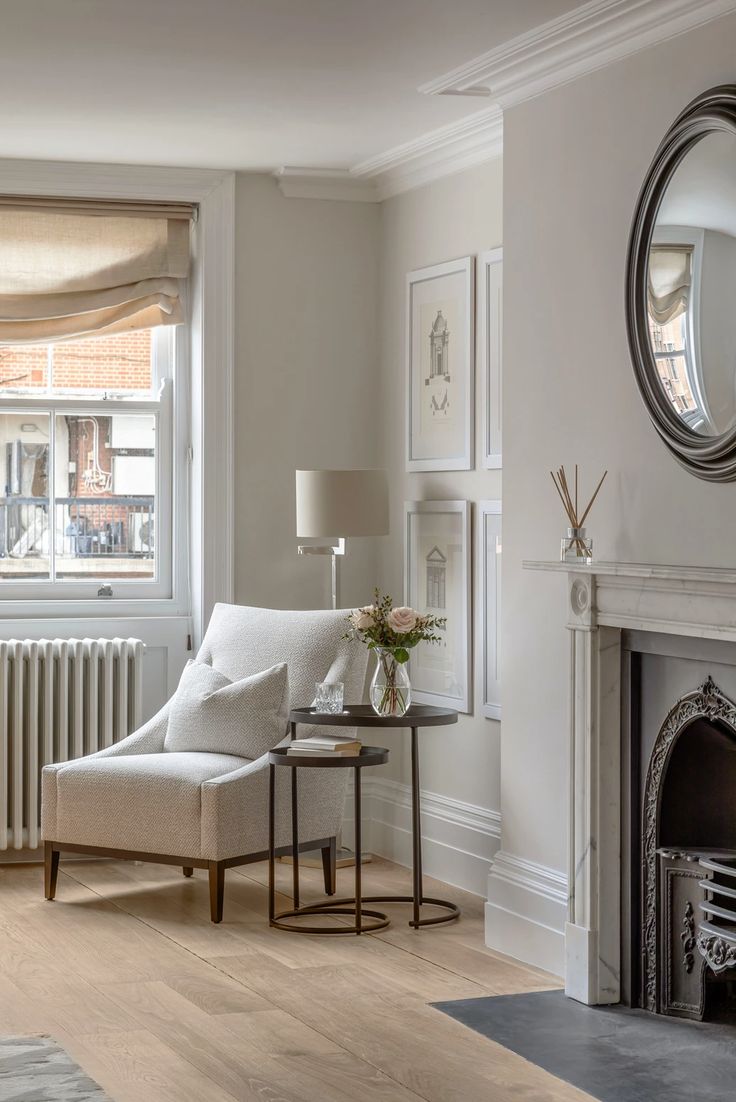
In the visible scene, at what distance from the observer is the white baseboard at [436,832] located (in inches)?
210

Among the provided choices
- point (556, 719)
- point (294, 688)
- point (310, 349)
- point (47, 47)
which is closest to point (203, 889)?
point (294, 688)

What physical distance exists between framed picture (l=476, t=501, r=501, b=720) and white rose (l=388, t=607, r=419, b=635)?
1.51 feet

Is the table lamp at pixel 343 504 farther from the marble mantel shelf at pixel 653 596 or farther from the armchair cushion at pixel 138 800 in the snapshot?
the marble mantel shelf at pixel 653 596

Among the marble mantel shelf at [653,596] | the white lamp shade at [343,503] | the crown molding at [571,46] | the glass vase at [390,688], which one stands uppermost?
the crown molding at [571,46]

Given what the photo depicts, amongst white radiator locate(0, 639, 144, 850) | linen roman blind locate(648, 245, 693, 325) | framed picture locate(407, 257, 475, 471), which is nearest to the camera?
linen roman blind locate(648, 245, 693, 325)

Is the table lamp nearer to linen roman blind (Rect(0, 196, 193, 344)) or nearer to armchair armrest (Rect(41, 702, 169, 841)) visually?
armchair armrest (Rect(41, 702, 169, 841))

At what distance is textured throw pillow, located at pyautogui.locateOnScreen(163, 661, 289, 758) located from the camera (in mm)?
5172

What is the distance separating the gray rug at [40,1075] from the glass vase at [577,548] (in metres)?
1.81

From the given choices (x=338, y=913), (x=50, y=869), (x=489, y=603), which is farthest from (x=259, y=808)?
(x=489, y=603)

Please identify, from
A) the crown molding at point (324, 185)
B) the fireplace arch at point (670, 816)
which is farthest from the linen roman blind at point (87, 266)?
the fireplace arch at point (670, 816)

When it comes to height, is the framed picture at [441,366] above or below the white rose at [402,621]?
above

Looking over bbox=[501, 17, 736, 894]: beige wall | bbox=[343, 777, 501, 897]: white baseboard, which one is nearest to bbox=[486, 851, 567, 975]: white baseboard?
bbox=[501, 17, 736, 894]: beige wall

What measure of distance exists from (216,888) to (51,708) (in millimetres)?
1229

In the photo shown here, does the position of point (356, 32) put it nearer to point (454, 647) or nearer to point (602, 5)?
point (602, 5)
